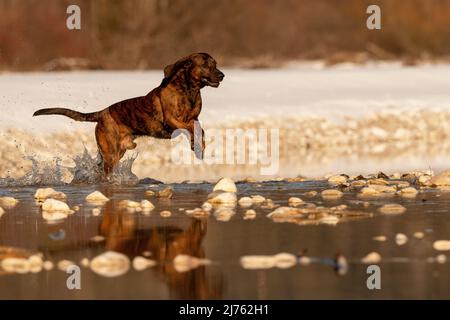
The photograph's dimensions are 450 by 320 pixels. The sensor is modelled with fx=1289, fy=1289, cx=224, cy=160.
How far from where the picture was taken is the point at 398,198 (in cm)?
1104

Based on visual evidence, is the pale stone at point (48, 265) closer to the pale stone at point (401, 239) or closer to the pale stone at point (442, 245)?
the pale stone at point (401, 239)

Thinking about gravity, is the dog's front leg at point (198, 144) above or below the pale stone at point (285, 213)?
above

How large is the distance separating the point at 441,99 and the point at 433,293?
15737 mm

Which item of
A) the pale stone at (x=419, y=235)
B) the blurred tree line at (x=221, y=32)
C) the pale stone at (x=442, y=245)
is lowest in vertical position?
the pale stone at (x=442, y=245)

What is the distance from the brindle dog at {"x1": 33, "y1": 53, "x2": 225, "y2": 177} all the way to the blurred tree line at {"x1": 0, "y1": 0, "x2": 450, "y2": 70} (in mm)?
13931

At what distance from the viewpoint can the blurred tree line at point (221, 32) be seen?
29.4 metres

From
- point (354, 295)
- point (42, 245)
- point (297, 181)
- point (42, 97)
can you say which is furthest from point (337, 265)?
point (42, 97)

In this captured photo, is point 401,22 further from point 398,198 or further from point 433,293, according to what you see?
point 433,293

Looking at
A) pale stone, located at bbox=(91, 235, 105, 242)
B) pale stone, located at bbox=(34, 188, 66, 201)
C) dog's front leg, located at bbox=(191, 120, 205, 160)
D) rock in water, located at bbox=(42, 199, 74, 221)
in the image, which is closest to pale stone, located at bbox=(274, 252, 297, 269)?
pale stone, located at bbox=(91, 235, 105, 242)

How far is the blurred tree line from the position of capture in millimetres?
29391

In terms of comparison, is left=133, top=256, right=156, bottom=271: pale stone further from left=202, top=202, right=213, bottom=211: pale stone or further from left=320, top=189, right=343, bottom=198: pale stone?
left=320, top=189, right=343, bottom=198: pale stone

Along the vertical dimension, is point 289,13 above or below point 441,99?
above

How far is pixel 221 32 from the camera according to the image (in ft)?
107

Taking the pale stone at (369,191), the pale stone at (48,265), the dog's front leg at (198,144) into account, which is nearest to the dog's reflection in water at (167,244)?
the pale stone at (48,265)
